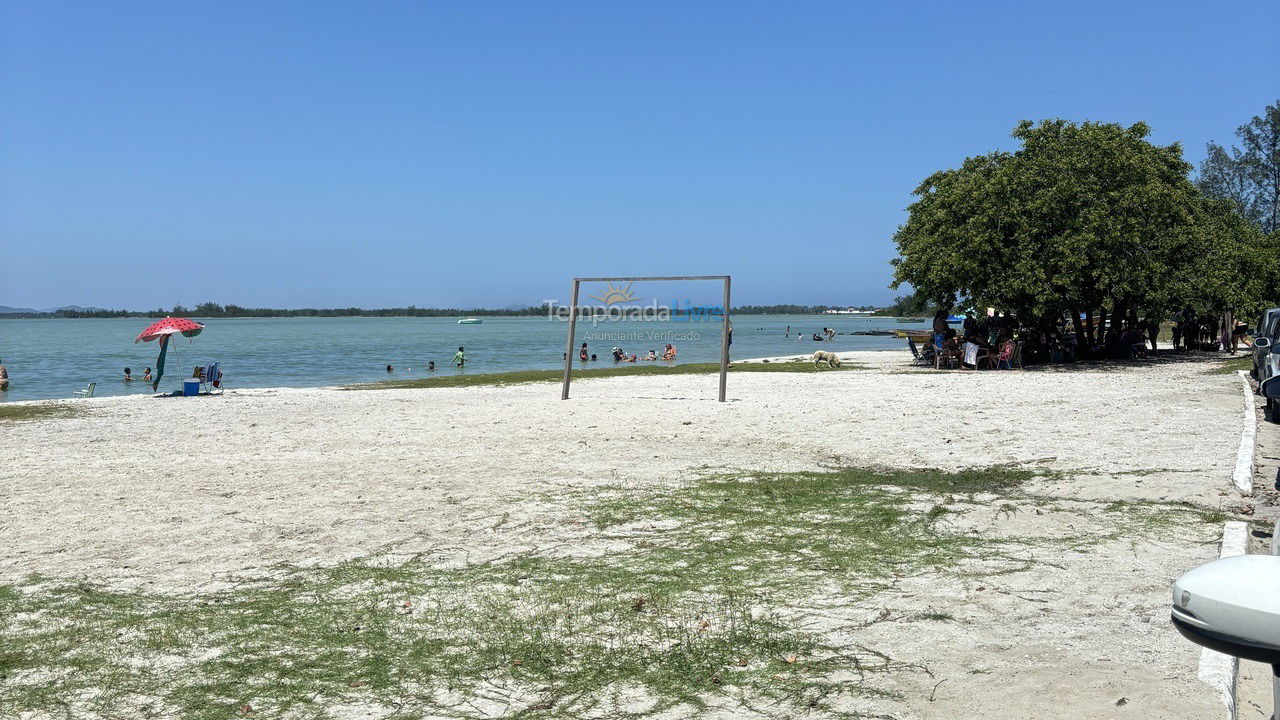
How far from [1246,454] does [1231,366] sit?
60.1 ft

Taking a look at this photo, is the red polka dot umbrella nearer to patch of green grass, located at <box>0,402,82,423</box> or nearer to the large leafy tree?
patch of green grass, located at <box>0,402,82,423</box>

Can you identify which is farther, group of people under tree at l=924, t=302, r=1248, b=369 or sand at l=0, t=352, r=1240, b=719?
group of people under tree at l=924, t=302, r=1248, b=369

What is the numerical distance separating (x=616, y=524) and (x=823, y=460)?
396 centimetres

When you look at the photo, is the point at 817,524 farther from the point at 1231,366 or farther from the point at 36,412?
the point at 1231,366

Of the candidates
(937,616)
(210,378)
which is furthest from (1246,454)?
(210,378)

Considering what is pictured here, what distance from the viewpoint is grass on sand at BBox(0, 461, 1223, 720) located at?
4.14 metres

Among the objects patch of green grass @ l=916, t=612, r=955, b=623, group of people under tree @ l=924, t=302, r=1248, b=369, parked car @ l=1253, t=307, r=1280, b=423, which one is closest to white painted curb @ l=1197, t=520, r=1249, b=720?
patch of green grass @ l=916, t=612, r=955, b=623

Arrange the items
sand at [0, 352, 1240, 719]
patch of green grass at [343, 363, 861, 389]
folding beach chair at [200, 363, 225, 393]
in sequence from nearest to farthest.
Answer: sand at [0, 352, 1240, 719] → folding beach chair at [200, 363, 225, 393] → patch of green grass at [343, 363, 861, 389]

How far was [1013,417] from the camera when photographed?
14.3 m

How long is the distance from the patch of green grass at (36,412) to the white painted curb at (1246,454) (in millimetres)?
18497

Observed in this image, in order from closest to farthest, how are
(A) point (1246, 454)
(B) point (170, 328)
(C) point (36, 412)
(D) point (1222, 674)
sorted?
1. (D) point (1222, 674)
2. (A) point (1246, 454)
3. (C) point (36, 412)
4. (B) point (170, 328)

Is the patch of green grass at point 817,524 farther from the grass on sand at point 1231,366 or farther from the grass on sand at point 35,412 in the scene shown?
the grass on sand at point 1231,366

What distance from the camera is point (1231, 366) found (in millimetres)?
25344

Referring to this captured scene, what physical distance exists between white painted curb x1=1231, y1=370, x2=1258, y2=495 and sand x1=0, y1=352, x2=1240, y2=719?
0.16 m
